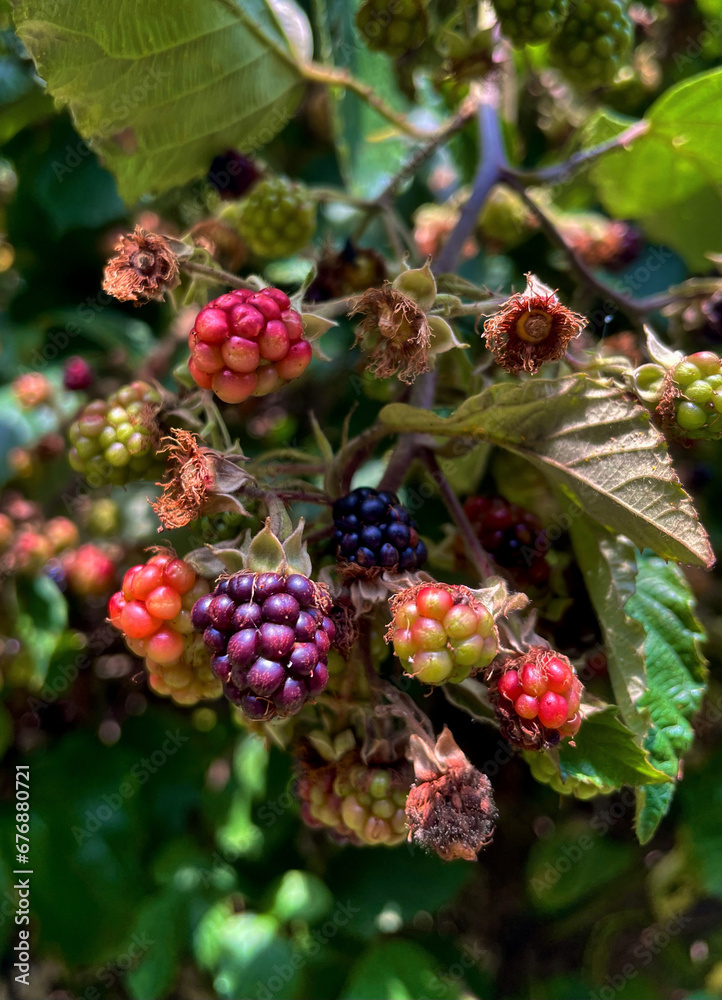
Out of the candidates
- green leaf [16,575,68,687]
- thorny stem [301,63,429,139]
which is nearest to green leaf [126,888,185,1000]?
green leaf [16,575,68,687]

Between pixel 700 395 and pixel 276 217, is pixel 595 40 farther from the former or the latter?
pixel 700 395

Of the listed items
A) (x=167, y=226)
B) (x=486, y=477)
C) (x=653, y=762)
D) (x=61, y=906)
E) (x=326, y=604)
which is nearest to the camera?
(x=326, y=604)

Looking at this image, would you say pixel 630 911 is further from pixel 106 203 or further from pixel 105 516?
pixel 106 203

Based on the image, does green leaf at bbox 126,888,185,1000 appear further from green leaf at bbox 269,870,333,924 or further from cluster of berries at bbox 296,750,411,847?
cluster of berries at bbox 296,750,411,847

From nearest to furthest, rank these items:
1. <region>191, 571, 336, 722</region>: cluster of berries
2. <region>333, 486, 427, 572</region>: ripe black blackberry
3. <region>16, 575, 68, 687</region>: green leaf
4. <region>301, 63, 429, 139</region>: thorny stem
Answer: <region>191, 571, 336, 722</region>: cluster of berries
<region>333, 486, 427, 572</region>: ripe black blackberry
<region>301, 63, 429, 139</region>: thorny stem
<region>16, 575, 68, 687</region>: green leaf

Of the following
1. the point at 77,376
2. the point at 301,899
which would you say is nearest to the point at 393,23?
the point at 77,376

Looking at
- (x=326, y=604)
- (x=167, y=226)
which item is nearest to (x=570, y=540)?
(x=326, y=604)

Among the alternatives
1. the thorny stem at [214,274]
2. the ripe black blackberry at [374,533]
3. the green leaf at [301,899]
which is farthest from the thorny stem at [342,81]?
the green leaf at [301,899]
